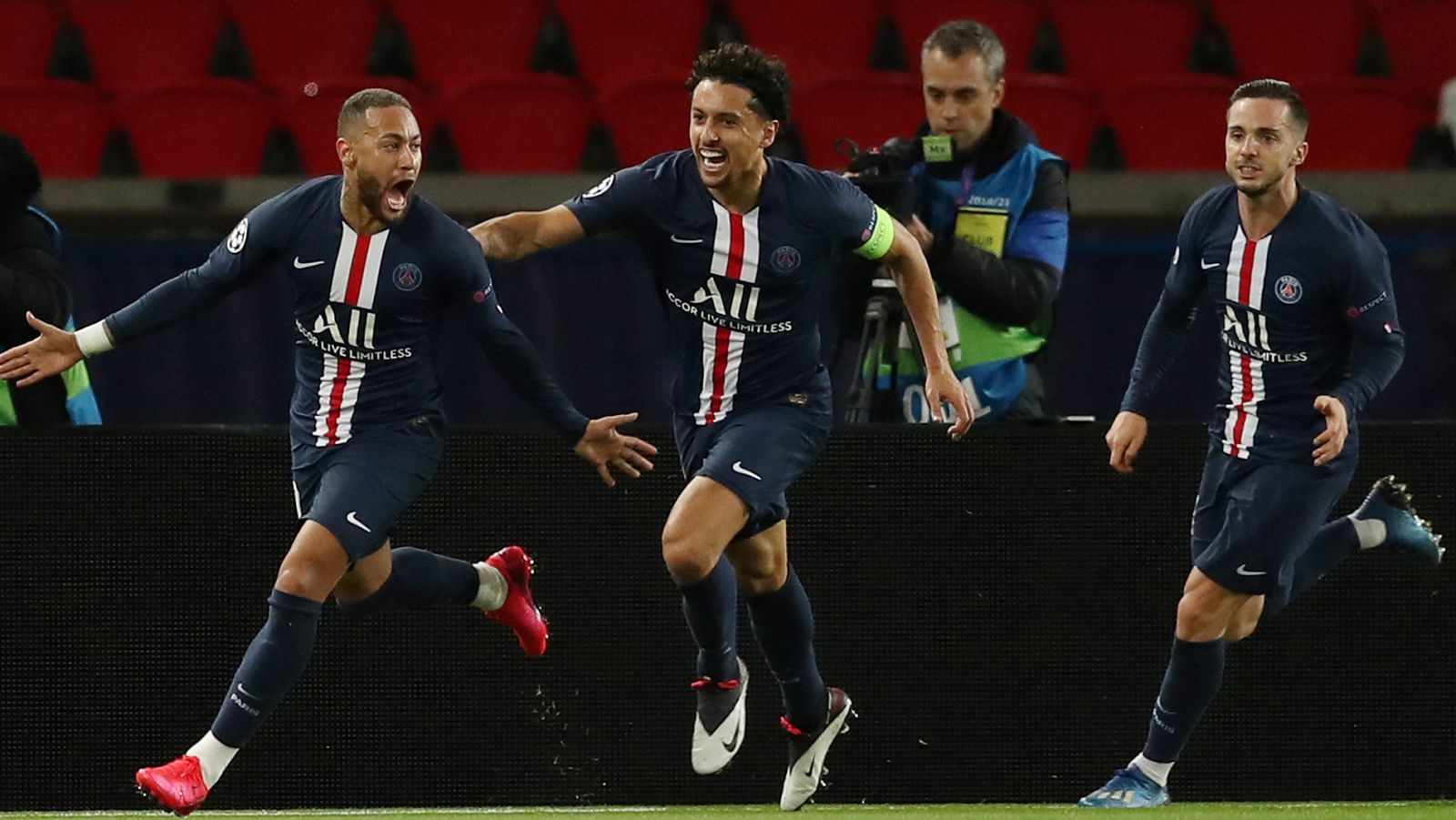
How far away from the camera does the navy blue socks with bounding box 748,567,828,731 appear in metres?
5.59

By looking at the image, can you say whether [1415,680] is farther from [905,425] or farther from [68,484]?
[68,484]

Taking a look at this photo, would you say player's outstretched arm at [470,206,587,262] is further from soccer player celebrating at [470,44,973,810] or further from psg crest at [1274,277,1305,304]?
psg crest at [1274,277,1305,304]

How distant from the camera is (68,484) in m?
5.79

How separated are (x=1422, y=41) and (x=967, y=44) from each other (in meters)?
3.40

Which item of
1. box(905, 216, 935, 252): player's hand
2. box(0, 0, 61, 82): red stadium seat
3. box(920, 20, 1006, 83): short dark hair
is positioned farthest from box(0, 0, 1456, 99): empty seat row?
box(905, 216, 935, 252): player's hand

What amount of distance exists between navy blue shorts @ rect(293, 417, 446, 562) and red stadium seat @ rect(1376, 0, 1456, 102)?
Answer: 5.06 m

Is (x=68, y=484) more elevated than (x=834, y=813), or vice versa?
(x=68, y=484)

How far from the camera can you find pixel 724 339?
5.57m

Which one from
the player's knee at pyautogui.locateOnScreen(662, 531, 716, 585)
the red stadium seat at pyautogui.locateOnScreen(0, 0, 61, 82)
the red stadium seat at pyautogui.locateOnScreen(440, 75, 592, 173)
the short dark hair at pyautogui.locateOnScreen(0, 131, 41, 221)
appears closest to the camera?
the player's knee at pyautogui.locateOnScreen(662, 531, 716, 585)

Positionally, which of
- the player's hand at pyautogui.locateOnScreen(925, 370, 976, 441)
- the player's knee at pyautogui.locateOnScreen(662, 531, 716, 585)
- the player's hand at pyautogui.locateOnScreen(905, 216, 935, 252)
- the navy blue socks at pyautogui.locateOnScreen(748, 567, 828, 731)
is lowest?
the navy blue socks at pyautogui.locateOnScreen(748, 567, 828, 731)

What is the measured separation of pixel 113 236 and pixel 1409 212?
436 centimetres

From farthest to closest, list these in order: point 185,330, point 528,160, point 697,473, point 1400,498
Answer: point 528,160
point 185,330
point 1400,498
point 697,473

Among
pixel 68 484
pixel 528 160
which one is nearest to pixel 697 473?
pixel 68 484

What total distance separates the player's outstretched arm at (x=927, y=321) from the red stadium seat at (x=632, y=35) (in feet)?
10.7
